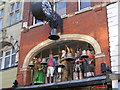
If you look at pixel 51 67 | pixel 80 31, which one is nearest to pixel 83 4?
pixel 80 31

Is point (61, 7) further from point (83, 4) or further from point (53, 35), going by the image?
point (53, 35)

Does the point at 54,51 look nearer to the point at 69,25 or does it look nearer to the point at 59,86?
the point at 69,25

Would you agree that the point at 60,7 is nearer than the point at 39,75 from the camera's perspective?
No

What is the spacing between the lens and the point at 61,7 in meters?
14.0

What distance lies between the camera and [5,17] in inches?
703

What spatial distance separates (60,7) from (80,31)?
260 centimetres

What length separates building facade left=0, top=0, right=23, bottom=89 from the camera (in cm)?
1530

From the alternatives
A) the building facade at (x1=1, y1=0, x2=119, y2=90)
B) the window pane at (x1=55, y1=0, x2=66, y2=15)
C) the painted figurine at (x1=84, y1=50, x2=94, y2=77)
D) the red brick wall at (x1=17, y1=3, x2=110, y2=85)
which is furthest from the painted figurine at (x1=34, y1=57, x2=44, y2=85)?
the window pane at (x1=55, y1=0, x2=66, y2=15)

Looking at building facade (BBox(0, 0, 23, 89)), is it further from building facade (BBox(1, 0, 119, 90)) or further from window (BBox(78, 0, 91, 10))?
window (BBox(78, 0, 91, 10))

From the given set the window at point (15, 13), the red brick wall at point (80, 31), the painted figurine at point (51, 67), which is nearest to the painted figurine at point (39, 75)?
the painted figurine at point (51, 67)

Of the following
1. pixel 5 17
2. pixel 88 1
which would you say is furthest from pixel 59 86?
pixel 5 17

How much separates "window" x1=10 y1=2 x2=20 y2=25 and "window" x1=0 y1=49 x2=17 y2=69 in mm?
2259

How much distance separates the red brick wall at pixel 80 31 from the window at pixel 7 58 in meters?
1.74

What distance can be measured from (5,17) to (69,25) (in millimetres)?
6958
